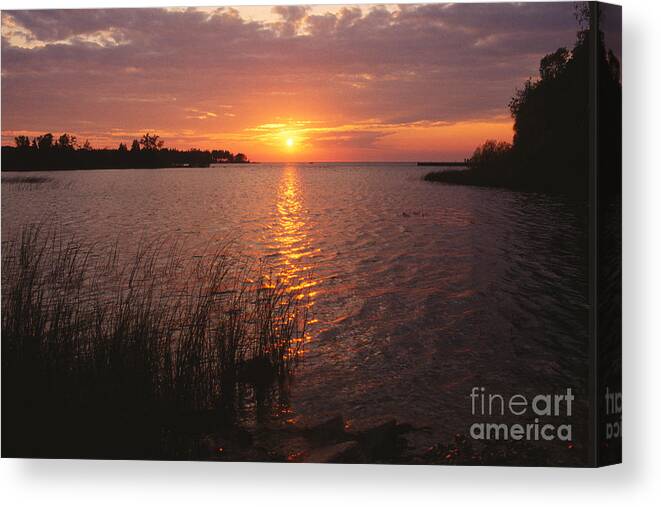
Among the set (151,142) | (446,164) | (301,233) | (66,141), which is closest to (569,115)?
(446,164)

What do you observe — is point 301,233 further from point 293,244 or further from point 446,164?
point 446,164

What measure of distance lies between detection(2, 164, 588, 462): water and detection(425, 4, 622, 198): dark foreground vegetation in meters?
0.25

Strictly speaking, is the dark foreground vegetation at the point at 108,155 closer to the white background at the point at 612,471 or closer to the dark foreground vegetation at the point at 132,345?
the dark foreground vegetation at the point at 132,345

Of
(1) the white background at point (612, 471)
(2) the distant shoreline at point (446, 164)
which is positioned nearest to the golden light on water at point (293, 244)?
(2) the distant shoreline at point (446, 164)

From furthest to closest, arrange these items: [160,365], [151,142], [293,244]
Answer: [151,142]
[293,244]
[160,365]

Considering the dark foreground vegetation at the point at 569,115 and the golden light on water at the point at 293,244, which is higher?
the dark foreground vegetation at the point at 569,115

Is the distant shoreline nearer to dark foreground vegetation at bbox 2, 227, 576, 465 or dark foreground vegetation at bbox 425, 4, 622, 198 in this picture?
dark foreground vegetation at bbox 425, 4, 622, 198

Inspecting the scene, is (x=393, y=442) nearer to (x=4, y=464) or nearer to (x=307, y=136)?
(x=307, y=136)

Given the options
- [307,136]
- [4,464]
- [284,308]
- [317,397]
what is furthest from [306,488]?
[307,136]

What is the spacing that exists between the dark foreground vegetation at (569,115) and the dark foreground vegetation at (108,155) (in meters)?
1.88

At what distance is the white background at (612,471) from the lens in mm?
4438

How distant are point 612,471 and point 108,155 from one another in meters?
3.80

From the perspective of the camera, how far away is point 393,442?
179 inches

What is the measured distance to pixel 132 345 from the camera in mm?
4844
